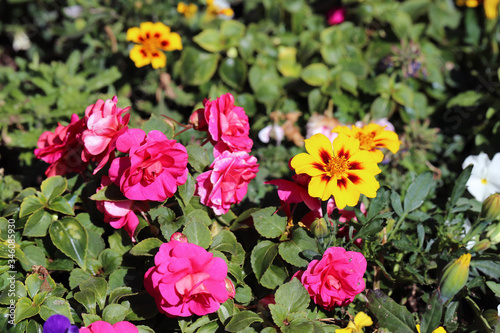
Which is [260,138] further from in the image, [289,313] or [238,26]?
[289,313]

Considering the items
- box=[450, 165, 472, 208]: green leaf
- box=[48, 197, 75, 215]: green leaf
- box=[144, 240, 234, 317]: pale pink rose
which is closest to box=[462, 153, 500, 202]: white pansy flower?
box=[450, 165, 472, 208]: green leaf

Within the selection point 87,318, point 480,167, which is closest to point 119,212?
point 87,318

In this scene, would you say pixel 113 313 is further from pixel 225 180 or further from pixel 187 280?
pixel 225 180

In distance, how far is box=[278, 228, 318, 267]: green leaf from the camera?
53.1 inches

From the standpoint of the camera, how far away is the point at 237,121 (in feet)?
4.68

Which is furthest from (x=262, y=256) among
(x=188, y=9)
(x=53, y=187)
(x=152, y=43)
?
(x=188, y=9)

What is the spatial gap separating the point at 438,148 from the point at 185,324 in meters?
1.74

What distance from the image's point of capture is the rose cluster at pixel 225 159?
1.39 meters

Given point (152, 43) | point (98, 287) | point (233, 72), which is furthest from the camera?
point (233, 72)

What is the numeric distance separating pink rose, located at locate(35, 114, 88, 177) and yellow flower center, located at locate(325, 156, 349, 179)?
787 mm

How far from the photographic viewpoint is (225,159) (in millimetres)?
1366

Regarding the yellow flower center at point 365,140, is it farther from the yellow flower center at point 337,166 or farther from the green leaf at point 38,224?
the green leaf at point 38,224

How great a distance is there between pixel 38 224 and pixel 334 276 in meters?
0.94

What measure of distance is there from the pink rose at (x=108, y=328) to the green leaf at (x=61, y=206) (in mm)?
412
